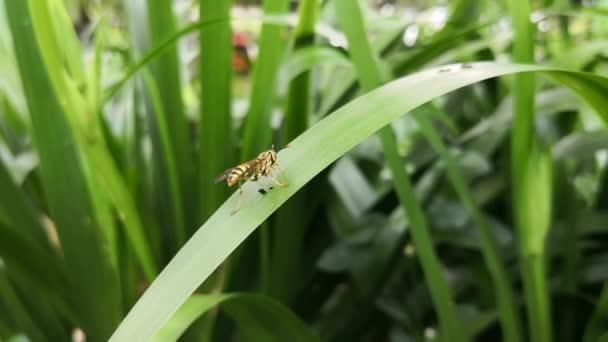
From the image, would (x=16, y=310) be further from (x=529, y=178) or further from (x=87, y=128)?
(x=529, y=178)

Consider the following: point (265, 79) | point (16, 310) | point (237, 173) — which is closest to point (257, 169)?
point (237, 173)

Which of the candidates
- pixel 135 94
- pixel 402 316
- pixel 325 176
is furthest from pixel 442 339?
pixel 135 94

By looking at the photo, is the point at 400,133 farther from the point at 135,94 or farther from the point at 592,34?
the point at 592,34

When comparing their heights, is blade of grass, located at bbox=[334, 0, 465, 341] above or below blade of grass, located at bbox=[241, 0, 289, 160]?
below

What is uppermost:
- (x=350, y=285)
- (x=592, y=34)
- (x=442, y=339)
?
(x=592, y=34)

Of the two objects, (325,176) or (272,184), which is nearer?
(272,184)

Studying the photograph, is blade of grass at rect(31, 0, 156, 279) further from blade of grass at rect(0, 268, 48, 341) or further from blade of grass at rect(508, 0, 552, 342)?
blade of grass at rect(508, 0, 552, 342)

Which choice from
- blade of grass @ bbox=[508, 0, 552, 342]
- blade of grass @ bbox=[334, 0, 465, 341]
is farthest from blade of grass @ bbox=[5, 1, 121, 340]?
blade of grass @ bbox=[508, 0, 552, 342]
